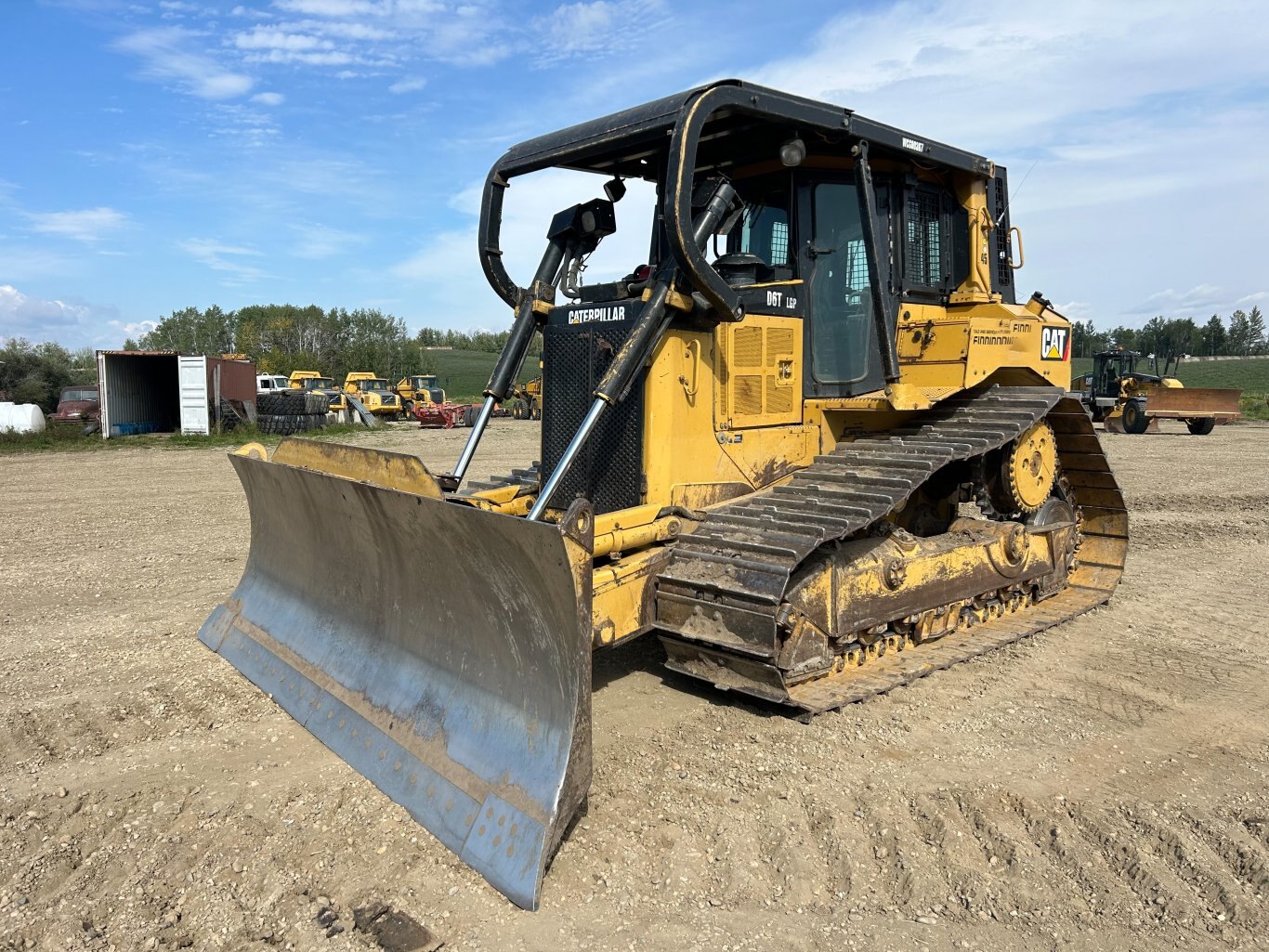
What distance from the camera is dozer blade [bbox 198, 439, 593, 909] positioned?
350cm

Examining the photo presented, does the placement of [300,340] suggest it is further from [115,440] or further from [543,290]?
[543,290]

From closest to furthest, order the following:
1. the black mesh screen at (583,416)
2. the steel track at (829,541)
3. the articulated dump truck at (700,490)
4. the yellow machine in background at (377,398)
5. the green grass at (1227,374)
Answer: the articulated dump truck at (700,490) → the steel track at (829,541) → the black mesh screen at (583,416) → the yellow machine in background at (377,398) → the green grass at (1227,374)

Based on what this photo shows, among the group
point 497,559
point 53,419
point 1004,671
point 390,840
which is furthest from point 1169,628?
point 53,419

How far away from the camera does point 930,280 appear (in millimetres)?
6562

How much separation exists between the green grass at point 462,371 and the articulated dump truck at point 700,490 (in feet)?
156

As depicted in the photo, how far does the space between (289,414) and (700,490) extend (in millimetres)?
23244

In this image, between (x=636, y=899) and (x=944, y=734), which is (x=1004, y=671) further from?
(x=636, y=899)

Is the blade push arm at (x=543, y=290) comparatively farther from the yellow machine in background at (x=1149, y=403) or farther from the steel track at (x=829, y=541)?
the yellow machine in background at (x=1149, y=403)

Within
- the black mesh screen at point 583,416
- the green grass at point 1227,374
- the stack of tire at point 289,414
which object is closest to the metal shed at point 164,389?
the stack of tire at point 289,414

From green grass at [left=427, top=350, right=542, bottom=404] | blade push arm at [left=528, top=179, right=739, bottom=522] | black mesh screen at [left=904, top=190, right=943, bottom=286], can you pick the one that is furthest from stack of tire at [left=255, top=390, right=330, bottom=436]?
green grass at [left=427, top=350, right=542, bottom=404]

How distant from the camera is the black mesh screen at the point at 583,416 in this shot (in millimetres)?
5234

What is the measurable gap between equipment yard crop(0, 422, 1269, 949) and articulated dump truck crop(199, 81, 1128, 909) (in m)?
0.22

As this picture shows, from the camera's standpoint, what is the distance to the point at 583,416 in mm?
5547

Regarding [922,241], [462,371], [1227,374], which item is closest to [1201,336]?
[1227,374]
